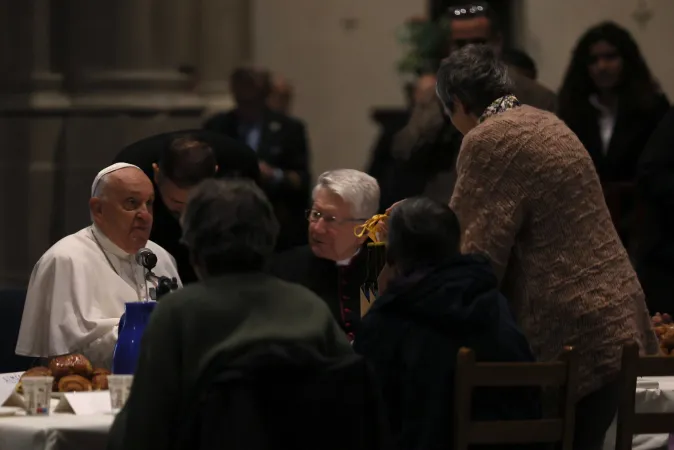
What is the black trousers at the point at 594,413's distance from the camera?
4652mm

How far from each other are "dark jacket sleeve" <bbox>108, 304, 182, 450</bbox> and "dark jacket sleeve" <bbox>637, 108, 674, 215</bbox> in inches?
A: 145

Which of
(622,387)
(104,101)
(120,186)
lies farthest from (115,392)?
(104,101)

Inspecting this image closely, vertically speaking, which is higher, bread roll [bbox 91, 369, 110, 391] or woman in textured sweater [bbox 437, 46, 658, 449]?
woman in textured sweater [bbox 437, 46, 658, 449]

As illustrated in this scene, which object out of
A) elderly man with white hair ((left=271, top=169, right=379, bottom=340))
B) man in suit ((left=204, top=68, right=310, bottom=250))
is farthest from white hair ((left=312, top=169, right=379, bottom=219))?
man in suit ((left=204, top=68, right=310, bottom=250))

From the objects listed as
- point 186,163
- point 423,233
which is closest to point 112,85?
point 186,163

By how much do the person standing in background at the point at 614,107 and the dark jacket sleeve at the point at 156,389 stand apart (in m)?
4.32

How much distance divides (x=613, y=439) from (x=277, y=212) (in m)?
4.36

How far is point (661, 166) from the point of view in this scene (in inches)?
277

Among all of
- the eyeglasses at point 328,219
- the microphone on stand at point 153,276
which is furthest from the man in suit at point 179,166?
the microphone on stand at point 153,276

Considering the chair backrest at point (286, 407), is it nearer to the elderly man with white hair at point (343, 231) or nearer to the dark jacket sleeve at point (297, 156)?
the elderly man with white hair at point (343, 231)

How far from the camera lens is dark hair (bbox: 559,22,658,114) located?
7.88 metres

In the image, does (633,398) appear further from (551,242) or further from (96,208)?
(96,208)

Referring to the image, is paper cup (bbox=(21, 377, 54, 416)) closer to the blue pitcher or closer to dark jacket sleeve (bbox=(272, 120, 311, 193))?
the blue pitcher

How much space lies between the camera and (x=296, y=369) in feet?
12.5
